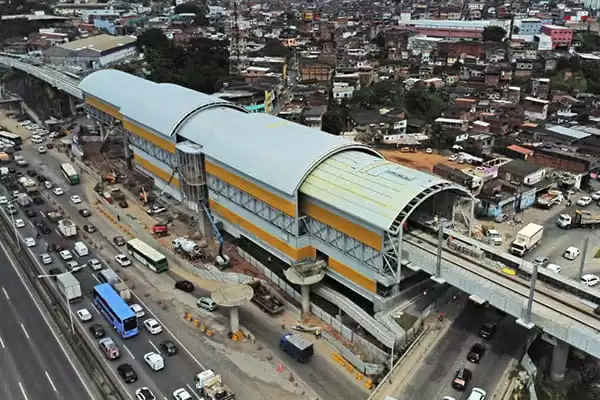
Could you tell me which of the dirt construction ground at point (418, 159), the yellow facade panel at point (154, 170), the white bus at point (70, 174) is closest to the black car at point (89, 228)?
the yellow facade panel at point (154, 170)

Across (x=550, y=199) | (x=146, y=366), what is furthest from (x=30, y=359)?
(x=550, y=199)

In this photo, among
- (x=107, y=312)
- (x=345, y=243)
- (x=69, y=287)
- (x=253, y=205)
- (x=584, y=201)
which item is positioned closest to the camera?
(x=345, y=243)

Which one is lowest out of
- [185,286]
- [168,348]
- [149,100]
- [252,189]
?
[168,348]

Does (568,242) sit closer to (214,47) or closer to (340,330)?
(340,330)

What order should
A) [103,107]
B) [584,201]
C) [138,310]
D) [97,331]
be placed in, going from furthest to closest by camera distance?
[103,107]
[584,201]
[138,310]
[97,331]

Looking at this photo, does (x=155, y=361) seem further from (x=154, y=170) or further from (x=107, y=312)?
(x=154, y=170)

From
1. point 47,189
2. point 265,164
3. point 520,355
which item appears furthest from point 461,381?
point 47,189

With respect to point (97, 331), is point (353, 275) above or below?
above
